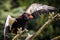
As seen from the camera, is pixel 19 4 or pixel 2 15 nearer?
pixel 2 15

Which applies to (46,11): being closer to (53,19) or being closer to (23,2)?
(53,19)

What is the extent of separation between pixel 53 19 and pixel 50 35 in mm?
359

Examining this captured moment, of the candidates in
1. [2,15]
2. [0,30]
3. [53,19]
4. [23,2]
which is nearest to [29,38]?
[53,19]

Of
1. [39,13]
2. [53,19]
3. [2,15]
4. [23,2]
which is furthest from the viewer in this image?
[23,2]

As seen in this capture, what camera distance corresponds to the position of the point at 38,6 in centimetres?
121

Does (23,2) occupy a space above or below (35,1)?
above

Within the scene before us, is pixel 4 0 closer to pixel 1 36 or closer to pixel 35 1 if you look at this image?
pixel 35 1

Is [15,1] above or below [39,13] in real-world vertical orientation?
above

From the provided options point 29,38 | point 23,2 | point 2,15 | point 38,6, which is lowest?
point 29,38

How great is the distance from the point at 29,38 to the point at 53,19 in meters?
0.17

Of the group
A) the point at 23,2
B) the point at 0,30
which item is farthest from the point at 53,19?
the point at 23,2

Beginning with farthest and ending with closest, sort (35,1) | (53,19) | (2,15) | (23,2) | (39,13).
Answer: (23,2) → (2,15) → (35,1) → (39,13) → (53,19)

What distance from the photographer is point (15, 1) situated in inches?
77.1

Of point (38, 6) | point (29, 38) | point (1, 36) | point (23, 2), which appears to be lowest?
point (29, 38)
